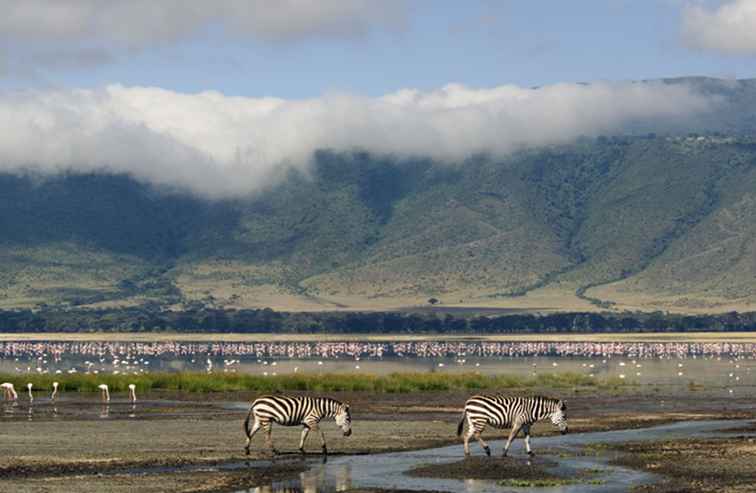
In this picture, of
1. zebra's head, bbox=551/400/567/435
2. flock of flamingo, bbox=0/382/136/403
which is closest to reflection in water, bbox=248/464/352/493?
zebra's head, bbox=551/400/567/435

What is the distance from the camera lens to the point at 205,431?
43000mm

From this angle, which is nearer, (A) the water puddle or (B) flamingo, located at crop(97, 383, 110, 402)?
→ (A) the water puddle

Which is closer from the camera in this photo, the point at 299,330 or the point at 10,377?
the point at 10,377

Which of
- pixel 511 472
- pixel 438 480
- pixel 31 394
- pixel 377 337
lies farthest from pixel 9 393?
pixel 377 337

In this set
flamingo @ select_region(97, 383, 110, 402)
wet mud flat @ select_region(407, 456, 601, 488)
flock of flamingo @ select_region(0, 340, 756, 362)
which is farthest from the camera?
flock of flamingo @ select_region(0, 340, 756, 362)

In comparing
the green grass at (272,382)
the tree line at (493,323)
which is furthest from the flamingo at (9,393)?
the tree line at (493,323)

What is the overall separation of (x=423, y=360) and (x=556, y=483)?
81.2 meters

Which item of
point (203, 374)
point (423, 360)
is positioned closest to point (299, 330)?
point (423, 360)

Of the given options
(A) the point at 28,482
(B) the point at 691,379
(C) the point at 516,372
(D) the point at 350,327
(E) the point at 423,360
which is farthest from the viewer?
(D) the point at 350,327

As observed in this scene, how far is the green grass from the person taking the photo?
6488cm

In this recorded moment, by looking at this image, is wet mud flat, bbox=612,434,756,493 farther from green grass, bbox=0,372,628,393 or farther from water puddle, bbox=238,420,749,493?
green grass, bbox=0,372,628,393

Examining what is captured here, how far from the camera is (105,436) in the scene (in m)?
40.8

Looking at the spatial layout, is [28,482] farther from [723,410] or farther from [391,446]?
[723,410]

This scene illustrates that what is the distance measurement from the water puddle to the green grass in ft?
81.0
